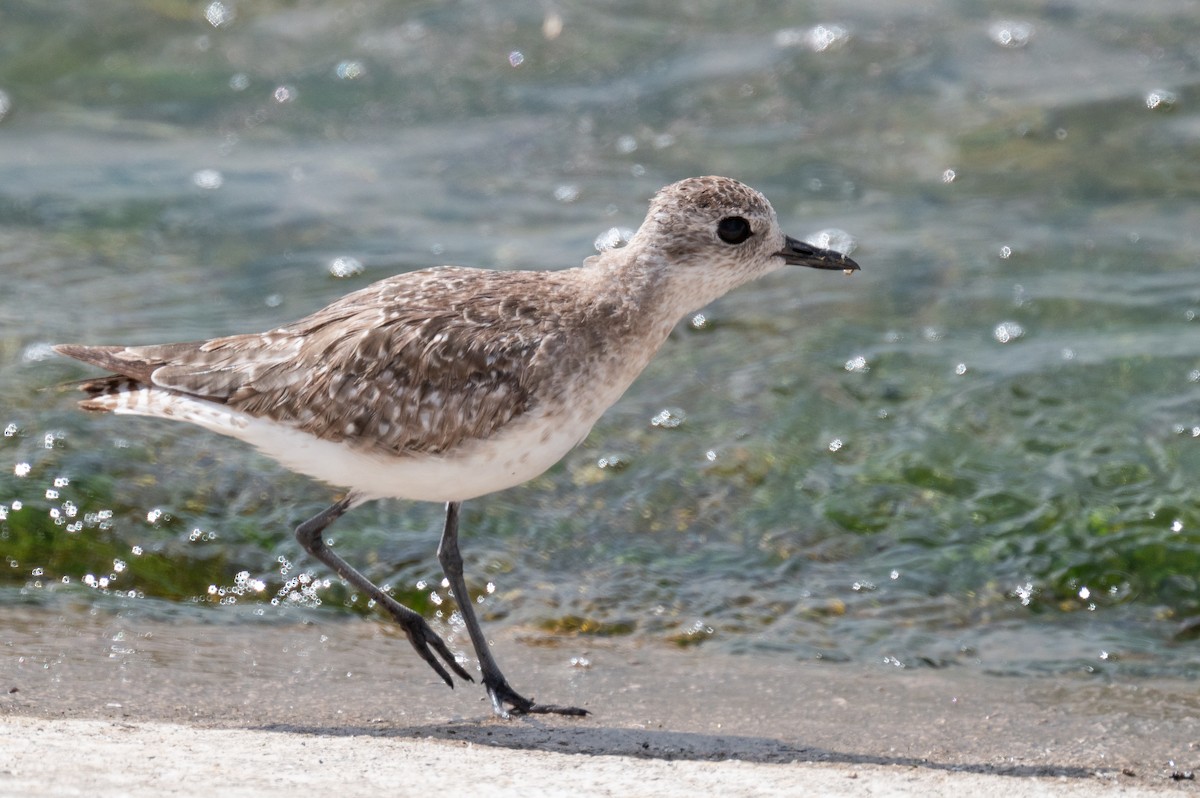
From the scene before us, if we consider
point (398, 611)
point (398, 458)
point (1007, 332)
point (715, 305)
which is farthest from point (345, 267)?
point (398, 458)

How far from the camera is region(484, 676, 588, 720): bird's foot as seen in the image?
5988mm

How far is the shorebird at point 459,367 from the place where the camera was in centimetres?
571

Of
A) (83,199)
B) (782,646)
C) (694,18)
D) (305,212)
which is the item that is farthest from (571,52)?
(782,646)

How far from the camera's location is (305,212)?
36.3ft

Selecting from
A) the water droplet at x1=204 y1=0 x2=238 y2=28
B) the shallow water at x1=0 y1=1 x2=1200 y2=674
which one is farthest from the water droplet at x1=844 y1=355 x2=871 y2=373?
the water droplet at x1=204 y1=0 x2=238 y2=28

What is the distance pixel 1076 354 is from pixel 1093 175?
281cm

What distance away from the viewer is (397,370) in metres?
5.80

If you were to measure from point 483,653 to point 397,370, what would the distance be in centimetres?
122

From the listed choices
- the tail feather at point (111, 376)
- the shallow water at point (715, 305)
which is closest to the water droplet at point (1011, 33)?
the shallow water at point (715, 305)

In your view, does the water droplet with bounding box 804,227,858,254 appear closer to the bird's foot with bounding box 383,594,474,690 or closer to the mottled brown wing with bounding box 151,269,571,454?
the mottled brown wing with bounding box 151,269,571,454

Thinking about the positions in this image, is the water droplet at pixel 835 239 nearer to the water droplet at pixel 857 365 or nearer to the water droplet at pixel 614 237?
the water droplet at pixel 614 237

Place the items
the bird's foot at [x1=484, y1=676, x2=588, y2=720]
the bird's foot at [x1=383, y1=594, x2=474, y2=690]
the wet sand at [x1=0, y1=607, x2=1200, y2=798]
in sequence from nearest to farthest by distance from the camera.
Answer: the wet sand at [x1=0, y1=607, x2=1200, y2=798] < the bird's foot at [x1=484, y1=676, x2=588, y2=720] < the bird's foot at [x1=383, y1=594, x2=474, y2=690]

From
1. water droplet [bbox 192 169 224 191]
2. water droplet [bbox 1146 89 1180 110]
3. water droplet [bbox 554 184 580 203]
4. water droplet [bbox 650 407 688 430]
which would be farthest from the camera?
water droplet [bbox 1146 89 1180 110]

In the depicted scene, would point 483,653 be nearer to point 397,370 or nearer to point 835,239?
point 397,370
